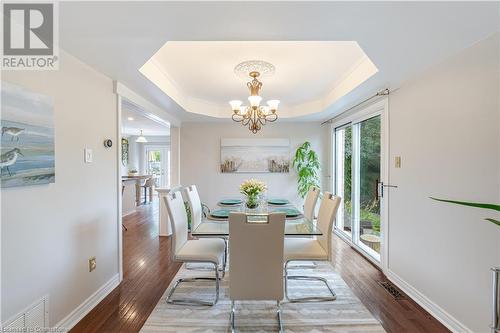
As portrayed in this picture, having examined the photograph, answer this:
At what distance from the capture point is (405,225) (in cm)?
252

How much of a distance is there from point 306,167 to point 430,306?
2.89 metres

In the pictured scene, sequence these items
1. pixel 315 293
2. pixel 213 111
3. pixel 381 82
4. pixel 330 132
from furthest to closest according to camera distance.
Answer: pixel 330 132 < pixel 213 111 < pixel 381 82 < pixel 315 293

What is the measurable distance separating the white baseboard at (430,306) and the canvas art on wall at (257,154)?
2711mm

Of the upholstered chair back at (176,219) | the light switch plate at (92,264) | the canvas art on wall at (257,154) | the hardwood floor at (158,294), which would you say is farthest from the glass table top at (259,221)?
the canvas art on wall at (257,154)

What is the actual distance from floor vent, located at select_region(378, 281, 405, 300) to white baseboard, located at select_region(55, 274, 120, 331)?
2834mm

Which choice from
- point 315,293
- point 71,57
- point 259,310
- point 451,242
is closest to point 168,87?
point 71,57

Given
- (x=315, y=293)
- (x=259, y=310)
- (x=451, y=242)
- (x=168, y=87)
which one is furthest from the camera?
(x=168, y=87)

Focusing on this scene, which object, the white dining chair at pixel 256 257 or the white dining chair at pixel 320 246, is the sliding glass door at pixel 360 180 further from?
the white dining chair at pixel 256 257

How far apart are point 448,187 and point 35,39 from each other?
325cm

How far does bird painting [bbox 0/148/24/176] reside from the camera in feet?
4.62

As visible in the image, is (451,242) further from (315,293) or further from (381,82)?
(381,82)

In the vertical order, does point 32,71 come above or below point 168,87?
below

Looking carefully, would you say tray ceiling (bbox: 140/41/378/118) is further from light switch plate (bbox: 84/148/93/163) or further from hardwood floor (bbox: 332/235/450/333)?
hardwood floor (bbox: 332/235/450/333)

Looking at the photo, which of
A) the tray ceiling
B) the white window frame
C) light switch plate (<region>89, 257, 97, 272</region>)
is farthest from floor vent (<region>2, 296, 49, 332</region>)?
the white window frame
